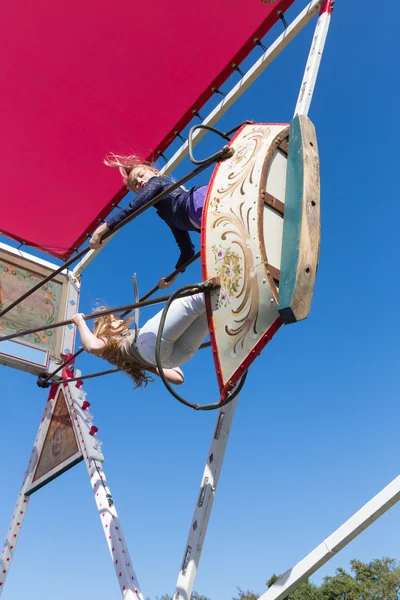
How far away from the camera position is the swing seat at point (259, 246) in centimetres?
215

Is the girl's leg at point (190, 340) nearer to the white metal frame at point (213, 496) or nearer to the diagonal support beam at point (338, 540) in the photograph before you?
the white metal frame at point (213, 496)

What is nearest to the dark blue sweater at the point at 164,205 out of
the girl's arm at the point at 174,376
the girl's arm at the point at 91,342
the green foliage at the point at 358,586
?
the girl's arm at the point at 91,342

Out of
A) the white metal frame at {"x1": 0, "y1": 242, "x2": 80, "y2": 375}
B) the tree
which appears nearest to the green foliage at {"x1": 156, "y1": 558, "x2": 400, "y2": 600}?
the tree

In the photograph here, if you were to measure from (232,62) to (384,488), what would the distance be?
3.17 m

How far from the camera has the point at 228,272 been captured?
7.43 ft

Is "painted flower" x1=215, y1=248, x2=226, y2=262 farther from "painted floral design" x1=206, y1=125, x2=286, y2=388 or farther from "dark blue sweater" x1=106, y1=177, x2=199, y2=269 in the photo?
"dark blue sweater" x1=106, y1=177, x2=199, y2=269

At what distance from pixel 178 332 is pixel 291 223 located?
759mm

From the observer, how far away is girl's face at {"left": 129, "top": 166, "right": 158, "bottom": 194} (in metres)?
3.18

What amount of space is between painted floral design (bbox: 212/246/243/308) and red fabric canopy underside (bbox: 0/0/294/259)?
2499 mm

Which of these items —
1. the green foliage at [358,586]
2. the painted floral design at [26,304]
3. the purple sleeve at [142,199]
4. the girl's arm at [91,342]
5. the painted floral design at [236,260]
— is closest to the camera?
the painted floral design at [236,260]

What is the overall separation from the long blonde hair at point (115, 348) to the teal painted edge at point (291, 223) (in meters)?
1.14

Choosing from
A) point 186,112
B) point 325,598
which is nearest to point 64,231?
point 186,112

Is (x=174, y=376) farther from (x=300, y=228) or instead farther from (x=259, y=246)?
(x=300, y=228)

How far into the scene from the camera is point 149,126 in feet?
15.3
